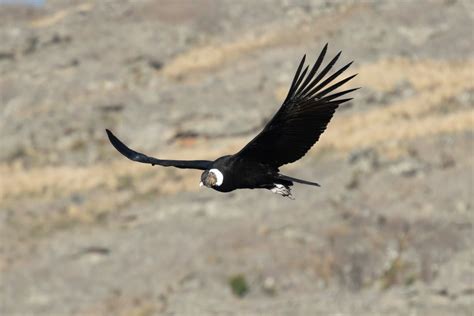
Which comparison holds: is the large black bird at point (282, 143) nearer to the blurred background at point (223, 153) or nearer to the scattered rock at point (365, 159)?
the blurred background at point (223, 153)

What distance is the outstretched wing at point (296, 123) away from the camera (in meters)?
12.9

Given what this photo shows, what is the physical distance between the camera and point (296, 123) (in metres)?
13.3

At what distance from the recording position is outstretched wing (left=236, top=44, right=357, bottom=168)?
12945mm

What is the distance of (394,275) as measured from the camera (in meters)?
30.2

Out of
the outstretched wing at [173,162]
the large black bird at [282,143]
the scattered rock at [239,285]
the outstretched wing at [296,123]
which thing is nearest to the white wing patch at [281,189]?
the large black bird at [282,143]

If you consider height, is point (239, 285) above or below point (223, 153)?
below

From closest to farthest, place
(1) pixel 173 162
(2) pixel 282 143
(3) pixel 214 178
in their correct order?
(2) pixel 282 143 → (3) pixel 214 178 → (1) pixel 173 162

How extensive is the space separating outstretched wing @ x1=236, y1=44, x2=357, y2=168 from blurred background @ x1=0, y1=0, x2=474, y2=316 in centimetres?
1410

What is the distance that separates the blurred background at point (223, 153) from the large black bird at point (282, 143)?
13.9 metres

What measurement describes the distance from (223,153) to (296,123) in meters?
29.4

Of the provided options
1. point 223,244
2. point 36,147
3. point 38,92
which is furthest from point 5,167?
point 223,244

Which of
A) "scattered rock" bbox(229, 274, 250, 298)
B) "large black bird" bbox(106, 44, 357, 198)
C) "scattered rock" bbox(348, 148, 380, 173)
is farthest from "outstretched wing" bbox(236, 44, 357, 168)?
"scattered rock" bbox(348, 148, 380, 173)

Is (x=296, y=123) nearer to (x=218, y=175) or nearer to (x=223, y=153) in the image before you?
(x=218, y=175)

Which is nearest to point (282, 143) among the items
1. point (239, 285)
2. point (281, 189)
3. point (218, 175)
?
point (281, 189)
